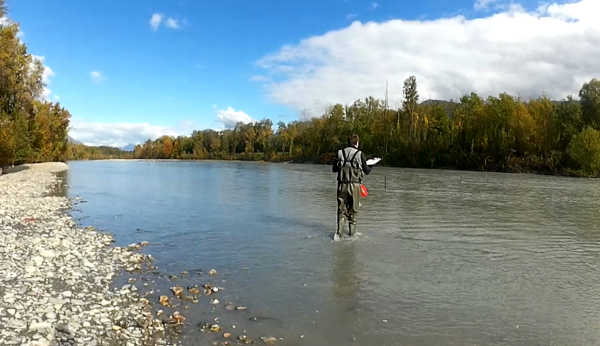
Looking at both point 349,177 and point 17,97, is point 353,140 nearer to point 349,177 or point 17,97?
point 349,177

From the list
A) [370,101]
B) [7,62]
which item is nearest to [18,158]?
[7,62]

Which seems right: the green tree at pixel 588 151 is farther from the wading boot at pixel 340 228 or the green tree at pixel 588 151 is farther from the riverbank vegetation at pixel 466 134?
the wading boot at pixel 340 228

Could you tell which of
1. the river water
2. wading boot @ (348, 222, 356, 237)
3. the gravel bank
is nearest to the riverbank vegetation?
the river water

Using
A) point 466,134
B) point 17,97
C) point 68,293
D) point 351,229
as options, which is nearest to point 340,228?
point 351,229

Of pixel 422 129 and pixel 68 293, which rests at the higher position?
pixel 422 129

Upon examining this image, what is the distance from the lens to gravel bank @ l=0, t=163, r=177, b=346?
5.64m

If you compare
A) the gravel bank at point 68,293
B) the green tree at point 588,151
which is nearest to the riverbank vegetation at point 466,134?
the green tree at point 588,151

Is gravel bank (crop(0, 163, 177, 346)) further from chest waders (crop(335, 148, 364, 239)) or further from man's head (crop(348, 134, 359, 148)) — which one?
A: man's head (crop(348, 134, 359, 148))

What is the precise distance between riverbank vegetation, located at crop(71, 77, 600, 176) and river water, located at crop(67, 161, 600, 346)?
54389mm

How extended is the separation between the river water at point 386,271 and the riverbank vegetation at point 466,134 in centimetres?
5439

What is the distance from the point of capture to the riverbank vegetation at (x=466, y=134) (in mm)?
65688

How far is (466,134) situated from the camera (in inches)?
3255

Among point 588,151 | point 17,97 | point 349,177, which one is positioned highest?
point 17,97

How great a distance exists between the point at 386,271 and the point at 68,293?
5.99m
